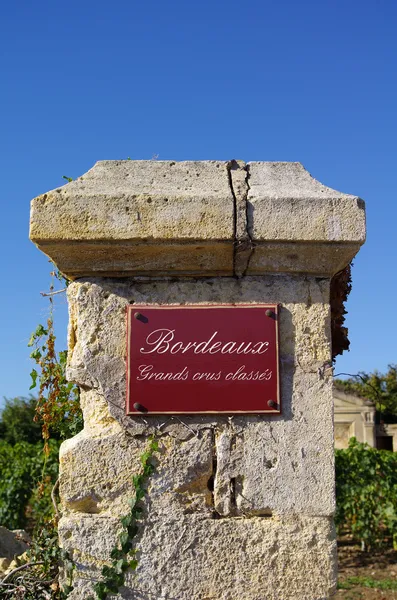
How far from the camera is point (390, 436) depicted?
18953 mm

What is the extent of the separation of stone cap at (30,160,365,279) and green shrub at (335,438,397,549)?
6984 millimetres

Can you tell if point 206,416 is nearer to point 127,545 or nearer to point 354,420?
point 127,545

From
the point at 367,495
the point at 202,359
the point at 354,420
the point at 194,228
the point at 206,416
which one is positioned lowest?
the point at 367,495

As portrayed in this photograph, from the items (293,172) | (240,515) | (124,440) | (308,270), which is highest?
(293,172)

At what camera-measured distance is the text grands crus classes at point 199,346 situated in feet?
7.56

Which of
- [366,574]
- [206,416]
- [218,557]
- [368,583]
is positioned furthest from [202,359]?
[366,574]

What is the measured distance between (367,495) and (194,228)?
736 cm

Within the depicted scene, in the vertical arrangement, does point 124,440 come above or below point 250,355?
below

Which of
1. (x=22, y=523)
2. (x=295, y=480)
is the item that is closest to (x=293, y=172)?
(x=295, y=480)

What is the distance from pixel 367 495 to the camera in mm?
8578

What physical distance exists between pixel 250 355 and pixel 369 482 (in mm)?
7192

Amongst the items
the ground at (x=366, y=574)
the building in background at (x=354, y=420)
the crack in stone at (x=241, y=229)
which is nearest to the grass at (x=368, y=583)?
the ground at (x=366, y=574)

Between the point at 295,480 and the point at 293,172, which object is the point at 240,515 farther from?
the point at 293,172

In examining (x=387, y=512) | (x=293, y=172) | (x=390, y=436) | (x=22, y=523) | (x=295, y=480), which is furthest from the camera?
(x=390, y=436)
